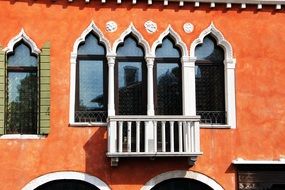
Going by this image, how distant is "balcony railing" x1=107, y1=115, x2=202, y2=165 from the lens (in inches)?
539

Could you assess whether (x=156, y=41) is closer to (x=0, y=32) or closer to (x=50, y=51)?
(x=50, y=51)

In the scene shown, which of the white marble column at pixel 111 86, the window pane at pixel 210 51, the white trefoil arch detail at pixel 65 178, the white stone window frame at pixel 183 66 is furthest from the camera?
the window pane at pixel 210 51

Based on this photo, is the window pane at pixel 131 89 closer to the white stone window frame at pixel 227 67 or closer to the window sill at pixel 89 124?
the window sill at pixel 89 124

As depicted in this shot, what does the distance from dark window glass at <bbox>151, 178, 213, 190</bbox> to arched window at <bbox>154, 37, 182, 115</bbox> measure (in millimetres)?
1427

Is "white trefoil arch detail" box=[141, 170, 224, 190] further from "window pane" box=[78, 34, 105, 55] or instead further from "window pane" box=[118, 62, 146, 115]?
"window pane" box=[78, 34, 105, 55]

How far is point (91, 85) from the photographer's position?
14.5m

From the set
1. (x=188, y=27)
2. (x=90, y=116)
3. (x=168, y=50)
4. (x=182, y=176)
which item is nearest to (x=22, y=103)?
(x=90, y=116)

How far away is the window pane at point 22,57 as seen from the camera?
14.3 meters

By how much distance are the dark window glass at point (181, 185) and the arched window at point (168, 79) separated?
1427 millimetres

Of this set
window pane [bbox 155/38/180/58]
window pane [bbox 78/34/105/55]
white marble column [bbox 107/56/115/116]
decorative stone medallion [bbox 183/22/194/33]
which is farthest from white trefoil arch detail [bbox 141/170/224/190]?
decorative stone medallion [bbox 183/22/194/33]

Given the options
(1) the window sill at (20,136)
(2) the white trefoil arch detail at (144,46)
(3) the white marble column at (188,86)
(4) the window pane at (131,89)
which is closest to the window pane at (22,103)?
(1) the window sill at (20,136)

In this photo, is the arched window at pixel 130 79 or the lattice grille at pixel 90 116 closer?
the lattice grille at pixel 90 116

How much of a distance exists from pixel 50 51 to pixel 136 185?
3.28 m

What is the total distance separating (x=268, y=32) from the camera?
15078mm
